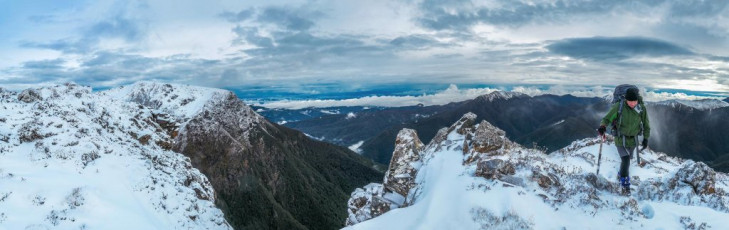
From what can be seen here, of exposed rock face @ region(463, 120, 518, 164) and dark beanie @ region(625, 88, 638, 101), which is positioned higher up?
dark beanie @ region(625, 88, 638, 101)

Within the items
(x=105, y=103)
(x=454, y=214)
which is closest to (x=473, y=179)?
(x=454, y=214)

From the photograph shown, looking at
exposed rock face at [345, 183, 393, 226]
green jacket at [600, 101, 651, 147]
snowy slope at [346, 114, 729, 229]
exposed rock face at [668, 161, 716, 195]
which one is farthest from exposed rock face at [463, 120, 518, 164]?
exposed rock face at [668, 161, 716, 195]

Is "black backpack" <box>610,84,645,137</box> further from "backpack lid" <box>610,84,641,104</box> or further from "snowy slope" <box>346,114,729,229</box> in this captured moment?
"snowy slope" <box>346,114,729,229</box>

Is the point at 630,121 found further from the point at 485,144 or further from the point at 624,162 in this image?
the point at 485,144

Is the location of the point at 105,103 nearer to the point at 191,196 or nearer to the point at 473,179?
the point at 191,196

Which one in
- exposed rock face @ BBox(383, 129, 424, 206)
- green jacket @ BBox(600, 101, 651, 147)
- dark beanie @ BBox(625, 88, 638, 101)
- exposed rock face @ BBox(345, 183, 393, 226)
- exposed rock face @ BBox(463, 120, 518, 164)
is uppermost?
dark beanie @ BBox(625, 88, 638, 101)

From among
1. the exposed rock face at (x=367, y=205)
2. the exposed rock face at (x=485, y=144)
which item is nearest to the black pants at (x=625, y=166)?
the exposed rock face at (x=485, y=144)

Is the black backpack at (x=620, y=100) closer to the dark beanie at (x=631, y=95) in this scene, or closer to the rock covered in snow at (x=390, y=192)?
the dark beanie at (x=631, y=95)
